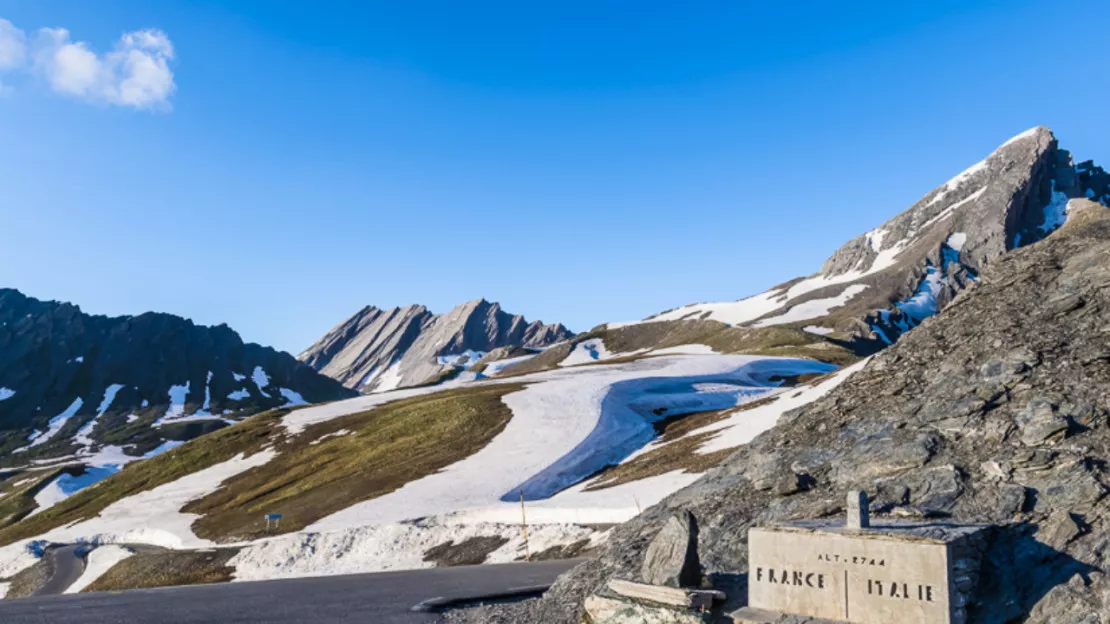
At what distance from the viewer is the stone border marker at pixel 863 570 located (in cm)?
1404

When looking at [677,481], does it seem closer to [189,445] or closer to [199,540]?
[199,540]

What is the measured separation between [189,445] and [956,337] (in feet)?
364

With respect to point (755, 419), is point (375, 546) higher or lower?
lower

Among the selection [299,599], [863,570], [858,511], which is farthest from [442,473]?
[863,570]

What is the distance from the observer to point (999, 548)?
16.6 meters

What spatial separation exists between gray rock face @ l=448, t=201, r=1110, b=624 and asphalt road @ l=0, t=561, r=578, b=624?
645cm

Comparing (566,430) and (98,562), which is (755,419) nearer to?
(566,430)

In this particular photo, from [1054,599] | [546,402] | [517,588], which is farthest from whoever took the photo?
[546,402]

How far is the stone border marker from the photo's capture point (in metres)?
14.0

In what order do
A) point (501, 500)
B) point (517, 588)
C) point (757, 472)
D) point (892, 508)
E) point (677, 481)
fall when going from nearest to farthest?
point (892, 508)
point (757, 472)
point (517, 588)
point (677, 481)
point (501, 500)

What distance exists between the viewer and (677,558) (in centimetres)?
1903

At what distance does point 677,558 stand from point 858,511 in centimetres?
557

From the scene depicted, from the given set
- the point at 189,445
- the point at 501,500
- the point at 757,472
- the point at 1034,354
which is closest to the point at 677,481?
the point at 501,500

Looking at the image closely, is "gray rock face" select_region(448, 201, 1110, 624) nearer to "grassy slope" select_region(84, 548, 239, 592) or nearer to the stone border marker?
the stone border marker
